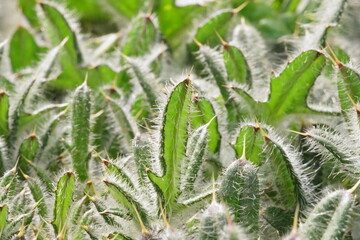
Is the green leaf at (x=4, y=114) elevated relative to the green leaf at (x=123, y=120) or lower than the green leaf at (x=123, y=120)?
elevated

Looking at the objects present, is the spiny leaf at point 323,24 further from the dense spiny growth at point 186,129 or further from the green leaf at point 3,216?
the green leaf at point 3,216

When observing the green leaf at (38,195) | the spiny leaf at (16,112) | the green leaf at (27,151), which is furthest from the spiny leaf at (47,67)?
the green leaf at (38,195)

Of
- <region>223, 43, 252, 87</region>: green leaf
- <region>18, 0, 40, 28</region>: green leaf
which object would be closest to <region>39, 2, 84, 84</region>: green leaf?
<region>18, 0, 40, 28</region>: green leaf

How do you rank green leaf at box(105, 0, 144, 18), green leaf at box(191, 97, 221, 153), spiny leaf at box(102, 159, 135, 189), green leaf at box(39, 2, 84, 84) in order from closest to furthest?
spiny leaf at box(102, 159, 135, 189), green leaf at box(191, 97, 221, 153), green leaf at box(39, 2, 84, 84), green leaf at box(105, 0, 144, 18)

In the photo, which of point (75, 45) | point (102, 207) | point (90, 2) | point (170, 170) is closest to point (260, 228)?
point (170, 170)

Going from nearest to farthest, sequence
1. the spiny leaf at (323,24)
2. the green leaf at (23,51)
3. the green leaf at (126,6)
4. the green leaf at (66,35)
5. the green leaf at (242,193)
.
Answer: the green leaf at (242,193)
the spiny leaf at (323,24)
the green leaf at (66,35)
the green leaf at (23,51)
the green leaf at (126,6)

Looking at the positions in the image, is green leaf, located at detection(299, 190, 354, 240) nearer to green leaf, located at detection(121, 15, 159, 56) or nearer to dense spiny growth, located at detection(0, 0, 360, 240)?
dense spiny growth, located at detection(0, 0, 360, 240)

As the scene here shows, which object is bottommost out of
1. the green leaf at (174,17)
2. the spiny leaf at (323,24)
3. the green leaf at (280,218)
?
the green leaf at (280,218)
